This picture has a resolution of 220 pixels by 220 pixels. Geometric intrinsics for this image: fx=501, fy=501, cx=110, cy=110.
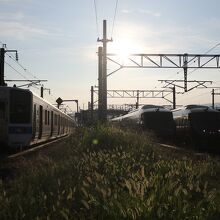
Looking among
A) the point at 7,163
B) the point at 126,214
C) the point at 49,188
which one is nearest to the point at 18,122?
the point at 7,163

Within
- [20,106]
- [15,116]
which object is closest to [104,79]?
[20,106]

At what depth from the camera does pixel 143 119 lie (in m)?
32.6

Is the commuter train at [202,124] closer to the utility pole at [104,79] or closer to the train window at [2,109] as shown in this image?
the utility pole at [104,79]

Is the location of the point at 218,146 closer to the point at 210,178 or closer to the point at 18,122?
the point at 18,122

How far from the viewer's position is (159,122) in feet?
106

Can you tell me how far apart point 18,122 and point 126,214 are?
16831 millimetres

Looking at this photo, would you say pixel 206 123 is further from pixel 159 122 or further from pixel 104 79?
pixel 104 79

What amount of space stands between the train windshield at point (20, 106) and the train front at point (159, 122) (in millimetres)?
12269

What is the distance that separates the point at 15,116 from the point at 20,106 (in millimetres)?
470

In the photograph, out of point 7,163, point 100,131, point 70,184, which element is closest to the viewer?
point 70,184

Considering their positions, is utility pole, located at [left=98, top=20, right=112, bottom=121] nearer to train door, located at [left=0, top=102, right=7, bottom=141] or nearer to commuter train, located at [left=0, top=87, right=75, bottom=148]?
commuter train, located at [left=0, top=87, right=75, bottom=148]

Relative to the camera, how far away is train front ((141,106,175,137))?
32.1 meters

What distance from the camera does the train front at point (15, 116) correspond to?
2070 cm

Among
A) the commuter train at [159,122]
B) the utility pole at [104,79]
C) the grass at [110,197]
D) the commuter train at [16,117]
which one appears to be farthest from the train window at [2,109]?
the grass at [110,197]
